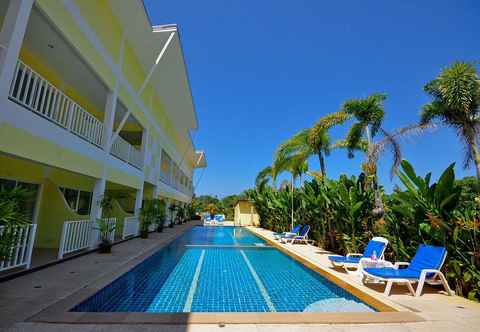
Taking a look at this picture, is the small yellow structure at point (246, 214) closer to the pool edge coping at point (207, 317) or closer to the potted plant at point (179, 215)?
the potted plant at point (179, 215)

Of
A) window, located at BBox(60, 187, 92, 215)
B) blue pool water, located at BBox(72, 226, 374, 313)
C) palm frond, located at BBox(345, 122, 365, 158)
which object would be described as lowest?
blue pool water, located at BBox(72, 226, 374, 313)

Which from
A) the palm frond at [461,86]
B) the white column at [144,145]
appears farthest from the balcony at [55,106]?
the palm frond at [461,86]

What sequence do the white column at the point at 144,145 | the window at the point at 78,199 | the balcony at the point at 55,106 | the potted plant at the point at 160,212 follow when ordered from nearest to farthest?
the balcony at the point at 55,106 → the window at the point at 78,199 → the white column at the point at 144,145 → the potted plant at the point at 160,212

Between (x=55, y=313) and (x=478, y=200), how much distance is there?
8.19 metres

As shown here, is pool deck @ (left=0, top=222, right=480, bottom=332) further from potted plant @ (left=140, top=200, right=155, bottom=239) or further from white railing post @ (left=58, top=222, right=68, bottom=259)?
potted plant @ (left=140, top=200, right=155, bottom=239)

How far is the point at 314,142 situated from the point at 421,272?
8765 millimetres

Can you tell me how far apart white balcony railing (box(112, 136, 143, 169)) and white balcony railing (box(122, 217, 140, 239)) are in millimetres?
3033

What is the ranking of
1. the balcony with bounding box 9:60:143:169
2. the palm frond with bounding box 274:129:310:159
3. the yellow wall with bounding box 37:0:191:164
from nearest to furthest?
the balcony with bounding box 9:60:143:169 → the yellow wall with bounding box 37:0:191:164 → the palm frond with bounding box 274:129:310:159

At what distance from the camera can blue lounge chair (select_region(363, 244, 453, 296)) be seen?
16.1 feet

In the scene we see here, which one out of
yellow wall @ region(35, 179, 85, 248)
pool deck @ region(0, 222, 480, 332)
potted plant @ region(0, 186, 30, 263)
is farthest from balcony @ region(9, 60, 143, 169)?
pool deck @ region(0, 222, 480, 332)

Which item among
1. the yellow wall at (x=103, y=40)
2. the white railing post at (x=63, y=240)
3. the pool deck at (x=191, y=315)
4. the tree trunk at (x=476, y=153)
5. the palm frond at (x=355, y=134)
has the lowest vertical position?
the pool deck at (x=191, y=315)

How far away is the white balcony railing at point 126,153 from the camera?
1107 cm

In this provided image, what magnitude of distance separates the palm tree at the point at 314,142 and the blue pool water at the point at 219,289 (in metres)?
6.84

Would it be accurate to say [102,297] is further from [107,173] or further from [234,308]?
[107,173]
